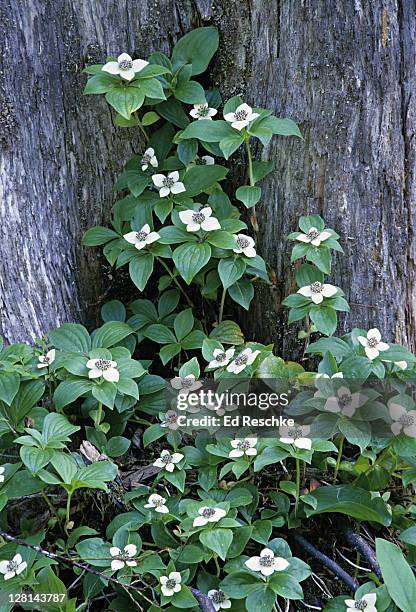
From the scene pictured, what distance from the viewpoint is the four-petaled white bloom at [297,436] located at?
2.27 metres

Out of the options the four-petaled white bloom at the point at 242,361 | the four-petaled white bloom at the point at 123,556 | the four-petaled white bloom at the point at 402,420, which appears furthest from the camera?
the four-petaled white bloom at the point at 242,361

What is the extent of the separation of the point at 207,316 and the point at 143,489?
0.92 meters

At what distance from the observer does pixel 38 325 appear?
3.00 meters

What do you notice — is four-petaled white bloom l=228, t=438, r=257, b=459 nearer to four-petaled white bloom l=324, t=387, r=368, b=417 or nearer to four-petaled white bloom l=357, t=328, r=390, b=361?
four-petaled white bloom l=324, t=387, r=368, b=417

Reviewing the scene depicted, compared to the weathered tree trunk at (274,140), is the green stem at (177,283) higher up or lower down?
lower down

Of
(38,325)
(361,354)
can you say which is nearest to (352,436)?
(361,354)

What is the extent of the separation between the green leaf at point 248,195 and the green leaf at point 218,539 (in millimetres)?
1282

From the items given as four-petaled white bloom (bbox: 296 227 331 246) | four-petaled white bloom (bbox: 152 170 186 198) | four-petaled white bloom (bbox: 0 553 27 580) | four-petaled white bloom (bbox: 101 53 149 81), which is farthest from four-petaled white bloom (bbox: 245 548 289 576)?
four-petaled white bloom (bbox: 101 53 149 81)

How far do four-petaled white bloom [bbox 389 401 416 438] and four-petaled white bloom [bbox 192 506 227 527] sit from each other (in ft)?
2.14

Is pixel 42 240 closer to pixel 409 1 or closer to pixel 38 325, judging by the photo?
pixel 38 325

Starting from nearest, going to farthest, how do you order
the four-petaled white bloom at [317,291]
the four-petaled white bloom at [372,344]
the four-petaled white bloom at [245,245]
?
1. the four-petaled white bloom at [372,344]
2. the four-petaled white bloom at [317,291]
3. the four-petaled white bloom at [245,245]

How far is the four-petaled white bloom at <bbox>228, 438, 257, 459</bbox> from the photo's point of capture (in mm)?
2396

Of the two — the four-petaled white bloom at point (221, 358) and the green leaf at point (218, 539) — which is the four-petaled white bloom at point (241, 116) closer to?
the four-petaled white bloom at point (221, 358)

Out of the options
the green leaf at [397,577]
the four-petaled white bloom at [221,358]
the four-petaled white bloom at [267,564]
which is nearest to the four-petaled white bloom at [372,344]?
the four-petaled white bloom at [221,358]
